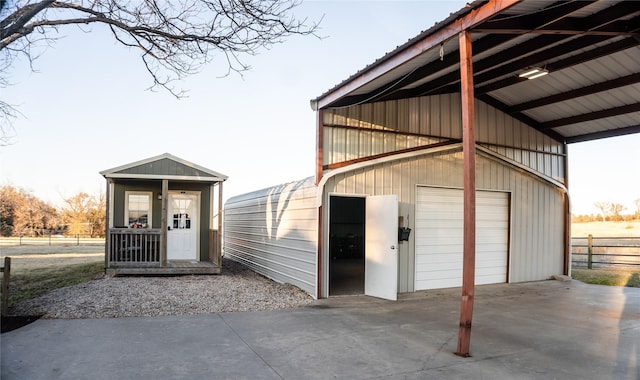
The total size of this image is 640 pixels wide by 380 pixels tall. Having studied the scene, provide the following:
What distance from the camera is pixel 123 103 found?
12.0 metres

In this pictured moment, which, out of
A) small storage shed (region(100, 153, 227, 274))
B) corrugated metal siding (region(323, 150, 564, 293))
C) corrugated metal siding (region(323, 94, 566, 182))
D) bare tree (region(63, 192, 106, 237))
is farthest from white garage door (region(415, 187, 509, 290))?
bare tree (region(63, 192, 106, 237))

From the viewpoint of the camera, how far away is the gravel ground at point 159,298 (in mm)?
6391

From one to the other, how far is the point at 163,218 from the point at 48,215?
83.2ft

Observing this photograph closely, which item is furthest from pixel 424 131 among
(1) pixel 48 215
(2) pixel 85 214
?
(1) pixel 48 215

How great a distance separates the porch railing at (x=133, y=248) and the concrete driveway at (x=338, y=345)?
4160 mm

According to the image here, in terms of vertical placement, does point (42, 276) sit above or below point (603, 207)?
below

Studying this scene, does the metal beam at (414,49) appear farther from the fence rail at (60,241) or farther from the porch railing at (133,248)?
the fence rail at (60,241)

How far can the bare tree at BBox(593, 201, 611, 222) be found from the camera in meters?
34.2

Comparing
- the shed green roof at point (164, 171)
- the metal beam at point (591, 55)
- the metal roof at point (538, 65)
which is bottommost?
the shed green roof at point (164, 171)

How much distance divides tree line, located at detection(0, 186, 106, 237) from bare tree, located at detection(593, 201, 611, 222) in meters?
38.2

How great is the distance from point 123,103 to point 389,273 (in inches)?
360

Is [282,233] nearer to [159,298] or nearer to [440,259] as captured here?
[159,298]

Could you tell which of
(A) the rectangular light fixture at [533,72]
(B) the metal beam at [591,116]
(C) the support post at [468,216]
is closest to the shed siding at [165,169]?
(C) the support post at [468,216]

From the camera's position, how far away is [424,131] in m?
9.32
